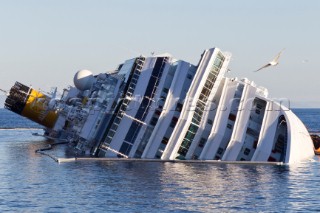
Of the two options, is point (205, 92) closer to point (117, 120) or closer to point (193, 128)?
point (193, 128)

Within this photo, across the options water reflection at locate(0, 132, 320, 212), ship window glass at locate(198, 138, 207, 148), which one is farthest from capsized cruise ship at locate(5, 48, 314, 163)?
water reflection at locate(0, 132, 320, 212)

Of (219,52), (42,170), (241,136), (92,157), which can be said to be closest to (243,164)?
(241,136)

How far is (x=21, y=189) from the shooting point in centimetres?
4972

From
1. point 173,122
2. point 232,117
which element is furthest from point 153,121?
point 232,117

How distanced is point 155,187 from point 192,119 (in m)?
14.8

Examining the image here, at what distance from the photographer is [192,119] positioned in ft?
206

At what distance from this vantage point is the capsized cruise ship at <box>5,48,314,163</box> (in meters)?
62.1

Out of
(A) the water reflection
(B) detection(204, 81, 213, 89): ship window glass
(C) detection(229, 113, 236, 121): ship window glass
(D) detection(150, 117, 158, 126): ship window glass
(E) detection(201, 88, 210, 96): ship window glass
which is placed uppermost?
(B) detection(204, 81, 213, 89): ship window glass

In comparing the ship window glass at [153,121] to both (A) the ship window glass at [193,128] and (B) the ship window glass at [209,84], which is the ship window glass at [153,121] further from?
(B) the ship window glass at [209,84]

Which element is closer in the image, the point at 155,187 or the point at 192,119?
the point at 155,187

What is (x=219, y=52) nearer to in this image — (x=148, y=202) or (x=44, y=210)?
(x=148, y=202)

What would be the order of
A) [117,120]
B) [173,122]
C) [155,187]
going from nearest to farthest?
[155,187]
[173,122]
[117,120]

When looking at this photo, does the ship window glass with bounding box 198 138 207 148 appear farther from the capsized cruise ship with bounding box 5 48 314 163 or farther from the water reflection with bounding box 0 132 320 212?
the water reflection with bounding box 0 132 320 212

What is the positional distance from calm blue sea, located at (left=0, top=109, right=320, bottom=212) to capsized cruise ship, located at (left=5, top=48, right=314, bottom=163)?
1934 millimetres
